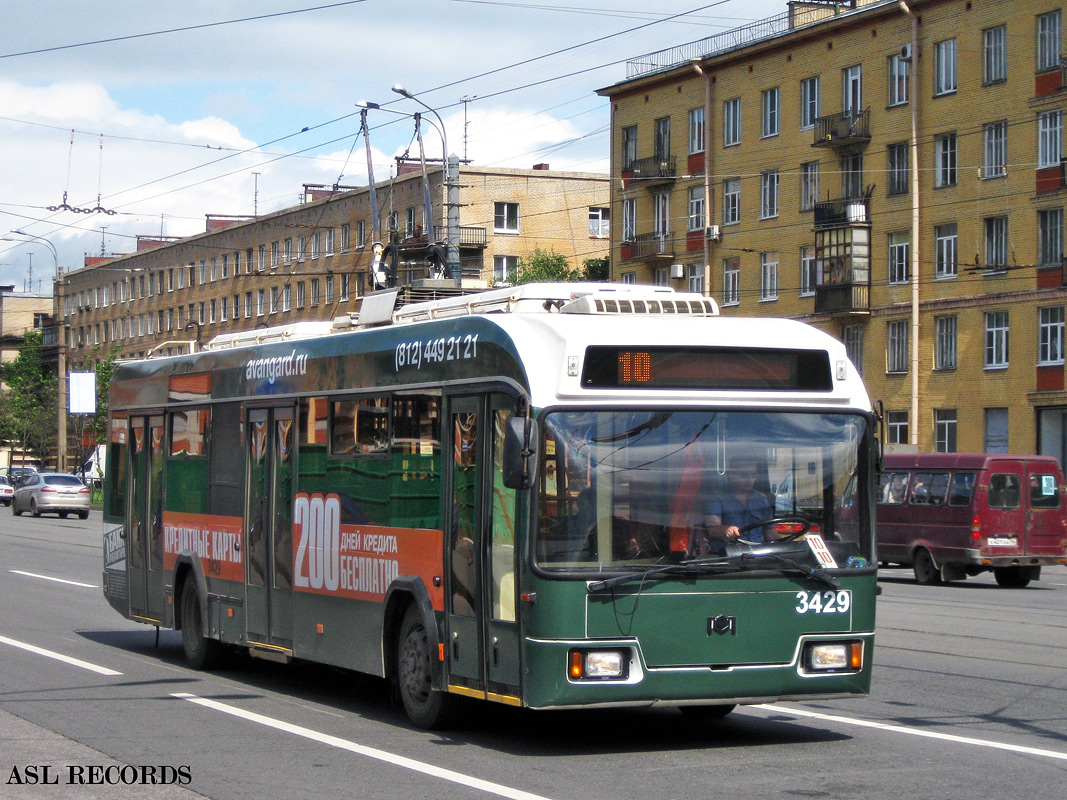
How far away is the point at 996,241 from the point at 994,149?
2.51 metres

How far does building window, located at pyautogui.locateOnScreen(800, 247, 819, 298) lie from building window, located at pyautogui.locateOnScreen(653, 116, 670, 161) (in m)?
7.95

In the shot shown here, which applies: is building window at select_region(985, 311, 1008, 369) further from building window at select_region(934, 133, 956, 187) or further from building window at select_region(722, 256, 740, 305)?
building window at select_region(722, 256, 740, 305)

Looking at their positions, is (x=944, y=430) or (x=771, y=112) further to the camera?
(x=771, y=112)

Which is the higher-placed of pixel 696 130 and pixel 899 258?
pixel 696 130

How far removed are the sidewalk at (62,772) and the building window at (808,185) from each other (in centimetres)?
4176

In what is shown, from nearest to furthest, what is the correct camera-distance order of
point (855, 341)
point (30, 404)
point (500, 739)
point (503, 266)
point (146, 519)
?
point (500, 739)
point (146, 519)
point (855, 341)
point (503, 266)
point (30, 404)

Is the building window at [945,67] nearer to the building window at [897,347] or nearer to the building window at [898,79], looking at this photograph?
the building window at [898,79]

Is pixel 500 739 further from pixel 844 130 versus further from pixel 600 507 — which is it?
pixel 844 130

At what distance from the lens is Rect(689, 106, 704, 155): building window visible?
53.8m

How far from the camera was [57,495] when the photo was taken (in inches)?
1981

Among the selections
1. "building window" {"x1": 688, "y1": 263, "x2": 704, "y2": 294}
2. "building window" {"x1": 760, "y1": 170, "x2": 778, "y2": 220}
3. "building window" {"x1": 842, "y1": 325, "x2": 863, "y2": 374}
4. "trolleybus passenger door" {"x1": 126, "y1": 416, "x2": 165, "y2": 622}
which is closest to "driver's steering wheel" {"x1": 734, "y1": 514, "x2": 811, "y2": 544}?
"trolleybus passenger door" {"x1": 126, "y1": 416, "x2": 165, "y2": 622}

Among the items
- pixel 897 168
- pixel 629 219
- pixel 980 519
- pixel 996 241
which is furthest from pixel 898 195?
pixel 980 519

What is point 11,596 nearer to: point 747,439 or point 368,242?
point 747,439

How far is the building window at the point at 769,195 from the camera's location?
5050 cm
